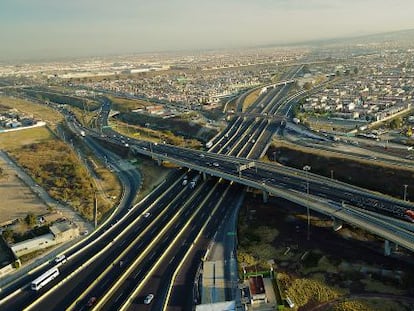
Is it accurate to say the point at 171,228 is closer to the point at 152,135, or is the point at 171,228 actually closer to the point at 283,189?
the point at 283,189

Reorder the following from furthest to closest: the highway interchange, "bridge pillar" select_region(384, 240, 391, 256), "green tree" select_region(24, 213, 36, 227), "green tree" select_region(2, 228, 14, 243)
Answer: "green tree" select_region(24, 213, 36, 227) < "green tree" select_region(2, 228, 14, 243) < "bridge pillar" select_region(384, 240, 391, 256) < the highway interchange

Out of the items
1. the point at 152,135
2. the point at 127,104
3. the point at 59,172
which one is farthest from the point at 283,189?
the point at 127,104

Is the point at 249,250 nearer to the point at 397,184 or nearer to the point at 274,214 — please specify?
the point at 274,214

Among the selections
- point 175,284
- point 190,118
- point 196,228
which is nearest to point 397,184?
point 196,228

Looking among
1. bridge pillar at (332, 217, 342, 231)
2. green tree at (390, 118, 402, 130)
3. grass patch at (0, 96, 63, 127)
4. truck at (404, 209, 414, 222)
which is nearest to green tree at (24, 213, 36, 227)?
bridge pillar at (332, 217, 342, 231)

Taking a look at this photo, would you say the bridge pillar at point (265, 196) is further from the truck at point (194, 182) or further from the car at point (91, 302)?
the car at point (91, 302)

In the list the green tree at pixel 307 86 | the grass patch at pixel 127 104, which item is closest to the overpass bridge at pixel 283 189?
the grass patch at pixel 127 104

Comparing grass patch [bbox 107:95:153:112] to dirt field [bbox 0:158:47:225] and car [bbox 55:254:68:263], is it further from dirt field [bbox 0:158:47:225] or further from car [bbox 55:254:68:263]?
car [bbox 55:254:68:263]
